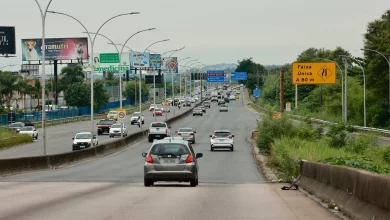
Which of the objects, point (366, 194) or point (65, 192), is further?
point (65, 192)

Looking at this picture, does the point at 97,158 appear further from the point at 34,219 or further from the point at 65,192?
the point at 34,219

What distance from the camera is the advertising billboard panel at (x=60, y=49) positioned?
441 feet

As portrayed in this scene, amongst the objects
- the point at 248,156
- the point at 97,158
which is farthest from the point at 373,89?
the point at 97,158

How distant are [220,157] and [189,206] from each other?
38.3 meters

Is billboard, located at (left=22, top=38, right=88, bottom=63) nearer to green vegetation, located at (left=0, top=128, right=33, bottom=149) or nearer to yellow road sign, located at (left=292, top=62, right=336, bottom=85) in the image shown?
green vegetation, located at (left=0, top=128, right=33, bottom=149)

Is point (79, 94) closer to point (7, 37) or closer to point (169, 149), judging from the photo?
point (7, 37)

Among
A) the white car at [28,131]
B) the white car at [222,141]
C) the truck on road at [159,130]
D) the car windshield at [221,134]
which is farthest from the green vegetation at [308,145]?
the white car at [28,131]

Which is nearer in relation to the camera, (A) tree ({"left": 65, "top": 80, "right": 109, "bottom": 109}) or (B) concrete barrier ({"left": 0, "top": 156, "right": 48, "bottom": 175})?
(B) concrete barrier ({"left": 0, "top": 156, "right": 48, "bottom": 175})

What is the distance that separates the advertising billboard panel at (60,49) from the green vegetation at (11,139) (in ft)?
182

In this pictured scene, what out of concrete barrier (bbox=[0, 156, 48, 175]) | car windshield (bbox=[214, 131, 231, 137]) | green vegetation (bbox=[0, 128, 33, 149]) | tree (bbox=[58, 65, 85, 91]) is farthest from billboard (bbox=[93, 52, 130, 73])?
concrete barrier (bbox=[0, 156, 48, 175])

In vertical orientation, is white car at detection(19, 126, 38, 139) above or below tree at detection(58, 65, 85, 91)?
below

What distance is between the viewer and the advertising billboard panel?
13438 centimetres

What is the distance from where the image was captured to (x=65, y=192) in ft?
70.4

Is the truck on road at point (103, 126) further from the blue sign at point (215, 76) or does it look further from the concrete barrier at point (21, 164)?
the blue sign at point (215, 76)
